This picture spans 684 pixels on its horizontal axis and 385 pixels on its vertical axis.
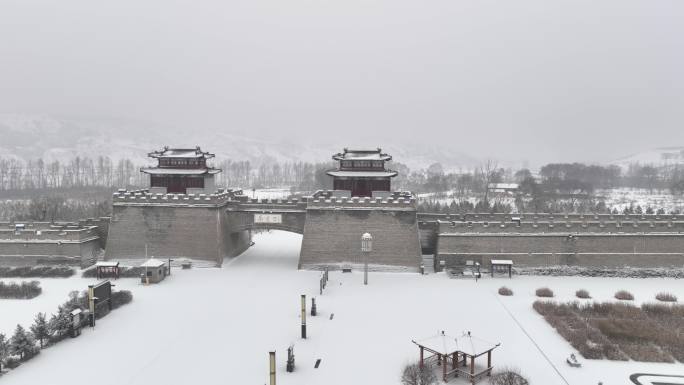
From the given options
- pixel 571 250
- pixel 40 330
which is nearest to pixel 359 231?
pixel 571 250

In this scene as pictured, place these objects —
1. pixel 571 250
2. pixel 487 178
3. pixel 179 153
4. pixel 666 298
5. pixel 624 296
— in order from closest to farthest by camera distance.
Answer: pixel 666 298 < pixel 624 296 < pixel 571 250 < pixel 179 153 < pixel 487 178

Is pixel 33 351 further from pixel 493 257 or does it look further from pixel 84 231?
pixel 493 257

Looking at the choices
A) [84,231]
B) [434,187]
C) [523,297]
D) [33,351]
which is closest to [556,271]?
[523,297]

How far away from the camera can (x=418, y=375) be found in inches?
521

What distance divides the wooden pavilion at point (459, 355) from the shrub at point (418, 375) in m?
0.20

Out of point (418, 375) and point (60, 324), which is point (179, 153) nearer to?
point (60, 324)

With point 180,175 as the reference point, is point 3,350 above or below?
below

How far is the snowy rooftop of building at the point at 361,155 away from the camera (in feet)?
92.6

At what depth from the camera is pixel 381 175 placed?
27.8 m

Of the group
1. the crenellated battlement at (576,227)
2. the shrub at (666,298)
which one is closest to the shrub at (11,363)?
the crenellated battlement at (576,227)

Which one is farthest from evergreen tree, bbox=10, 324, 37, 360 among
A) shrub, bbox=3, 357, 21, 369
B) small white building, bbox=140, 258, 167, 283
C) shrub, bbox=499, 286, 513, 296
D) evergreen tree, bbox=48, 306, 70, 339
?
shrub, bbox=499, 286, 513, 296

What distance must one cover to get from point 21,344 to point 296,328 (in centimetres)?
896

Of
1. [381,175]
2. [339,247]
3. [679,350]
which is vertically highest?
[381,175]

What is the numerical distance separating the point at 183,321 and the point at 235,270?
870 centimetres
